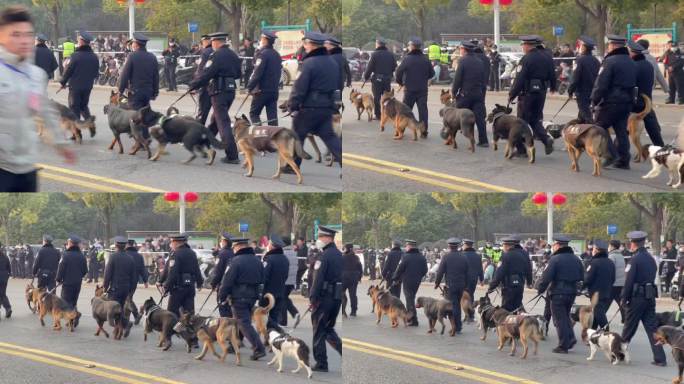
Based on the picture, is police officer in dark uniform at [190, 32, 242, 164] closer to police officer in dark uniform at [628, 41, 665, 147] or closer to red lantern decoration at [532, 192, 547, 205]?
red lantern decoration at [532, 192, 547, 205]

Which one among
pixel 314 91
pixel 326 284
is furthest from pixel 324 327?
pixel 314 91

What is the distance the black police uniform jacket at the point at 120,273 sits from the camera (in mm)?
17000

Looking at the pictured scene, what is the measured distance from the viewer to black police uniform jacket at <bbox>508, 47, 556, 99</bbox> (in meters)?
16.0

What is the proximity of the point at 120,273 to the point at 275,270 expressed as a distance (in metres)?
3.10

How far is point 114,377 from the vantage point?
14531mm

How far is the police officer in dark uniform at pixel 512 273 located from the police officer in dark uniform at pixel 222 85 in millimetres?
3732

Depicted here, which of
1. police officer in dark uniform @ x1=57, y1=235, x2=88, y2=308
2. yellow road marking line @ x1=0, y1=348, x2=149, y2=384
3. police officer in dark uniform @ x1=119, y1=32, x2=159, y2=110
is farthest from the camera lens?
police officer in dark uniform @ x1=57, y1=235, x2=88, y2=308

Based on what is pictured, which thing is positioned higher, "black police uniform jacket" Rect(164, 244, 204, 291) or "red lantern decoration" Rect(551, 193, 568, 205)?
"red lantern decoration" Rect(551, 193, 568, 205)

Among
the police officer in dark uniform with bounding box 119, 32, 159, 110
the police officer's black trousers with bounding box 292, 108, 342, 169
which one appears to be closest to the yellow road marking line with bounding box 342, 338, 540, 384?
the police officer's black trousers with bounding box 292, 108, 342, 169

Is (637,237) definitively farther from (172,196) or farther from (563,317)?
(172,196)

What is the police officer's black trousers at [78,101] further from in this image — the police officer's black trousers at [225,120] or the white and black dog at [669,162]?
the white and black dog at [669,162]

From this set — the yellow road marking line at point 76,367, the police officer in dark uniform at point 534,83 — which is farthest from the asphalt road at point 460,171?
the yellow road marking line at point 76,367

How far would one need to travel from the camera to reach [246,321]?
558 inches

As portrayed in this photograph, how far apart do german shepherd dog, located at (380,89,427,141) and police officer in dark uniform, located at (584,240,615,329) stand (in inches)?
134
